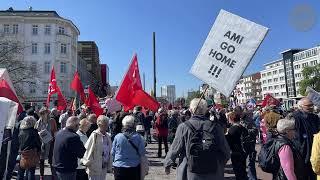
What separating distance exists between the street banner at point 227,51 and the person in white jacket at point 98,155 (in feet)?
6.45

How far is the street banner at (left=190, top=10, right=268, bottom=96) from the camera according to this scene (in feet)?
23.0

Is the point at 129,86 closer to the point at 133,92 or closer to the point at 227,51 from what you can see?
the point at 133,92

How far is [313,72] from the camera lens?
12088cm

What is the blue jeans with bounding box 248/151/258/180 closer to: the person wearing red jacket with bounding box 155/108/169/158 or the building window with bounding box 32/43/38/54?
the person wearing red jacket with bounding box 155/108/169/158

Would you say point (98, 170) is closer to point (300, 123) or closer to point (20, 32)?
point (300, 123)

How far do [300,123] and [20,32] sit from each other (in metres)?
76.5

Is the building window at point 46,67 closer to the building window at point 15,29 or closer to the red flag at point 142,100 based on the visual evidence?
the building window at point 15,29

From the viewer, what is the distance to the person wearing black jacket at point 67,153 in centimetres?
739

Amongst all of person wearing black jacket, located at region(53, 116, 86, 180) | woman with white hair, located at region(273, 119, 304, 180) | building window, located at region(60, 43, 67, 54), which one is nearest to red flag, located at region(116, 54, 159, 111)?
person wearing black jacket, located at region(53, 116, 86, 180)

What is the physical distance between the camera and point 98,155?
7625 mm

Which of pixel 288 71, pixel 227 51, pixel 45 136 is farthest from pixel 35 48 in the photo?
pixel 288 71

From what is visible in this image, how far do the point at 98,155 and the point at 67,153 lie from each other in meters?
0.54

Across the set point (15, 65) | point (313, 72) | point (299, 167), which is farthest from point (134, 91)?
point (313, 72)

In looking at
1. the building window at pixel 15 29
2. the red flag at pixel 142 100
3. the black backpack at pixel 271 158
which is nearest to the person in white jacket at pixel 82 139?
the black backpack at pixel 271 158
